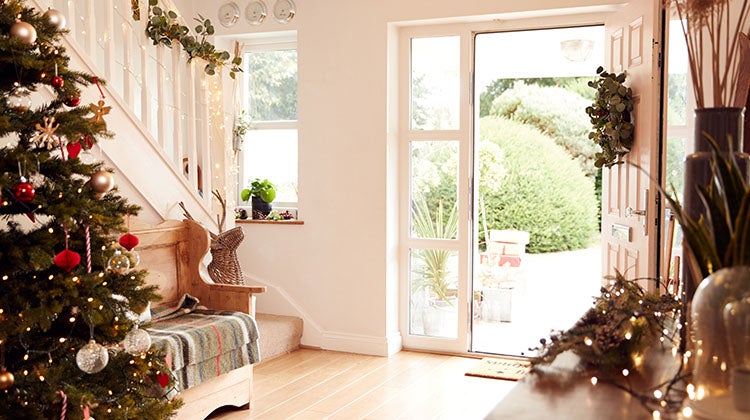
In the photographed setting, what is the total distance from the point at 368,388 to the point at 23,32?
2889 millimetres

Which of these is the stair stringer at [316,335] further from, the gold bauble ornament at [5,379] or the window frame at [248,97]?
the gold bauble ornament at [5,379]

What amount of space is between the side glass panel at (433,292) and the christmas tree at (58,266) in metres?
2.90

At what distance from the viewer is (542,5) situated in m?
4.73

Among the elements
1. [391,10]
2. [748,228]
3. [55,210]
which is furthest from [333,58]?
[748,228]

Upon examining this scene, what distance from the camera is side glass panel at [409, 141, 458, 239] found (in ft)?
17.3

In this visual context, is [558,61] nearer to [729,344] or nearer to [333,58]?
[333,58]

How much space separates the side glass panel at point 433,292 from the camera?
17.4ft

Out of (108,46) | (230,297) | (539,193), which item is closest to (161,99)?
(108,46)

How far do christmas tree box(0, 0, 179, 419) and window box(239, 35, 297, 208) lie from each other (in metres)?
3.20

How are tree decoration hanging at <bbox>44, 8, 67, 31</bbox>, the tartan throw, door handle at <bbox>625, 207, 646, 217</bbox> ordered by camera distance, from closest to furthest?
tree decoration hanging at <bbox>44, 8, 67, 31</bbox> → the tartan throw → door handle at <bbox>625, 207, 646, 217</bbox>

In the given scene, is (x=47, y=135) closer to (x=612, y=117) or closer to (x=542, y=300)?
(x=612, y=117)

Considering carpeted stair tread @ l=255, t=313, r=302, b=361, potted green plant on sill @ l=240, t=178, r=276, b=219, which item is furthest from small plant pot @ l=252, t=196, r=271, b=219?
carpeted stair tread @ l=255, t=313, r=302, b=361

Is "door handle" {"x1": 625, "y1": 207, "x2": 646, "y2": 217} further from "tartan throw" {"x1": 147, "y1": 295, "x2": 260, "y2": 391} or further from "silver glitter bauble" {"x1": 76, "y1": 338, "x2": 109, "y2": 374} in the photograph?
"silver glitter bauble" {"x1": 76, "y1": 338, "x2": 109, "y2": 374}

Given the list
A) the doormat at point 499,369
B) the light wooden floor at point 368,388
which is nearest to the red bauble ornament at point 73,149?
the light wooden floor at point 368,388
